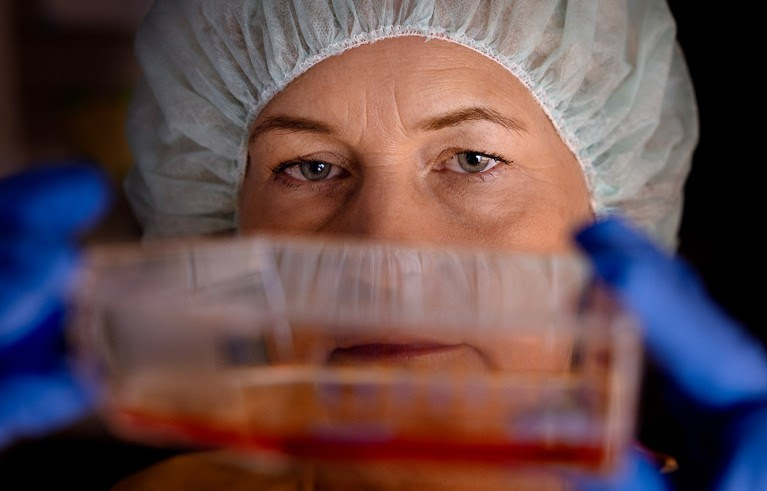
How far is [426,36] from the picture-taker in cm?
122

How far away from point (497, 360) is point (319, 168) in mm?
629

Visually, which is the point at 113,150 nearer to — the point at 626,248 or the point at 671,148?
the point at 671,148

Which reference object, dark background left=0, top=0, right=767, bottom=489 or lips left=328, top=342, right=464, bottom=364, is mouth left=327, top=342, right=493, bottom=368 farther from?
dark background left=0, top=0, right=767, bottom=489

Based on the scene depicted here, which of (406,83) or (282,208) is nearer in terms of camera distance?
(406,83)

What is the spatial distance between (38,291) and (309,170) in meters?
0.60

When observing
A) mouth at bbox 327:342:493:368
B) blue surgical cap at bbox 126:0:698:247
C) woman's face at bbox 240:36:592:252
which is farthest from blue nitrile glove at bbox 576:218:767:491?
blue surgical cap at bbox 126:0:698:247

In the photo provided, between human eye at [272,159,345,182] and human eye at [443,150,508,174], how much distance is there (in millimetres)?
175

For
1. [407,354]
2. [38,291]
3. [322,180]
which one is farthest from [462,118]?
[38,291]

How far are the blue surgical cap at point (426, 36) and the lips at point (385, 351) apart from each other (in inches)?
20.7

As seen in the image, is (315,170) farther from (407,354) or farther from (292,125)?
(407,354)

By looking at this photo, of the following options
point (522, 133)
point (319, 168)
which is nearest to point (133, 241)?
point (319, 168)

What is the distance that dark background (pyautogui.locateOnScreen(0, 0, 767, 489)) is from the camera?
1.65 m

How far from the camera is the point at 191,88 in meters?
1.43

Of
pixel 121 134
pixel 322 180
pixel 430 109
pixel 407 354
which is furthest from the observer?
pixel 121 134
